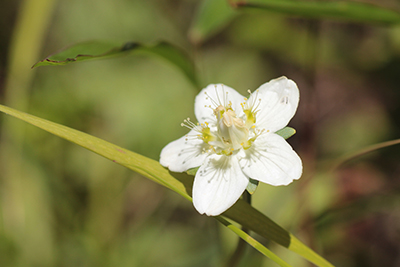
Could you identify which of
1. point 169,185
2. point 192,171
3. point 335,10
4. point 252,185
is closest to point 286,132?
point 252,185

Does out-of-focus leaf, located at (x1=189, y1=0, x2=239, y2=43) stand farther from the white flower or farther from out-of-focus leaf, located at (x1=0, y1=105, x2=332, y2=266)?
out-of-focus leaf, located at (x1=0, y1=105, x2=332, y2=266)

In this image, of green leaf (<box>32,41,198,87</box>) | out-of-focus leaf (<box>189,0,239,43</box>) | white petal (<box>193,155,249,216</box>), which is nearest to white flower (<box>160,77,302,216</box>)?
white petal (<box>193,155,249,216</box>)

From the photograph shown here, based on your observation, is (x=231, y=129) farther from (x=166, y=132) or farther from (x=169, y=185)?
(x=166, y=132)

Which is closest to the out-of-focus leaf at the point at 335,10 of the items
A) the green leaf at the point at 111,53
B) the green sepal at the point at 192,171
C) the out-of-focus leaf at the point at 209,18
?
the out-of-focus leaf at the point at 209,18

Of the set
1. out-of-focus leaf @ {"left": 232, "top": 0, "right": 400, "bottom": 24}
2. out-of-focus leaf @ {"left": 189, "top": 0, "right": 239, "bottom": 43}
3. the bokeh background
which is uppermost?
out-of-focus leaf @ {"left": 232, "top": 0, "right": 400, "bottom": 24}

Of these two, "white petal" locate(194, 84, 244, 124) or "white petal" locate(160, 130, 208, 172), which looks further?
"white petal" locate(194, 84, 244, 124)
